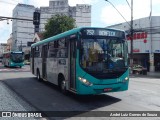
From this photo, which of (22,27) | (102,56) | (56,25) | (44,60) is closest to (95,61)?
(102,56)

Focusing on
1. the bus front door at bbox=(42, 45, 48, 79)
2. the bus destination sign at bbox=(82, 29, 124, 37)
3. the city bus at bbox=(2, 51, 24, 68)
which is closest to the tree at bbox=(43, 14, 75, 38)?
the city bus at bbox=(2, 51, 24, 68)

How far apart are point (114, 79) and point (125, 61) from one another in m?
0.96

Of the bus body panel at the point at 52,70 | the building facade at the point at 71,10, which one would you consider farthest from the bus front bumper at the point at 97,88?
the building facade at the point at 71,10

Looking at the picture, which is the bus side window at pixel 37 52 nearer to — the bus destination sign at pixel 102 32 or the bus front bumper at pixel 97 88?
the bus destination sign at pixel 102 32

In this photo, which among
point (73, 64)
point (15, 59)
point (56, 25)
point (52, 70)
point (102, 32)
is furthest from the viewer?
point (56, 25)

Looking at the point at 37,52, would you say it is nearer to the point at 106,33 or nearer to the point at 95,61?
the point at 106,33

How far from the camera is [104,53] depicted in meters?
9.76

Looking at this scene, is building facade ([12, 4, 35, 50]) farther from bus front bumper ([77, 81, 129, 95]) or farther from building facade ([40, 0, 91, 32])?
bus front bumper ([77, 81, 129, 95])

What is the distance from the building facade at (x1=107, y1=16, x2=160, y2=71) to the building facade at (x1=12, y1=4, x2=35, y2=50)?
8180cm

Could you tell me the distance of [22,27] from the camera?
118 m

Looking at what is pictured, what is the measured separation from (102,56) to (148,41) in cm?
2780

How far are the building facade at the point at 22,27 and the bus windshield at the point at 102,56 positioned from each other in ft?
346

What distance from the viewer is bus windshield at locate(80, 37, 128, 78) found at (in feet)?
31.2

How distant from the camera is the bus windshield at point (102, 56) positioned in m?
9.52
